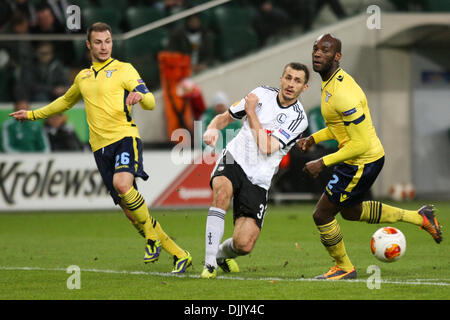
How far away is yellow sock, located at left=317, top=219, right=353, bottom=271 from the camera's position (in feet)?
25.2

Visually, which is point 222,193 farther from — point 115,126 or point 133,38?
point 133,38

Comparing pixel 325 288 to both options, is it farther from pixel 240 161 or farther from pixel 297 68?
pixel 297 68

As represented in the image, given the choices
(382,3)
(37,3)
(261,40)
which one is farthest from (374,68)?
(37,3)

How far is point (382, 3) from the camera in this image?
62.3 feet

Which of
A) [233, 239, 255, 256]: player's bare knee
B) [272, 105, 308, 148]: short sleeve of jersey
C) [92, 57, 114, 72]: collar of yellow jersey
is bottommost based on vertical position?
[233, 239, 255, 256]: player's bare knee

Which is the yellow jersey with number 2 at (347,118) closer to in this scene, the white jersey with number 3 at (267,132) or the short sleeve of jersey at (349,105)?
the short sleeve of jersey at (349,105)

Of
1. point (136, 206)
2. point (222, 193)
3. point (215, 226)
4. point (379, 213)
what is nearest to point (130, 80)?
point (136, 206)

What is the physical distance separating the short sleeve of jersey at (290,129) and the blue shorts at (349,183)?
53cm

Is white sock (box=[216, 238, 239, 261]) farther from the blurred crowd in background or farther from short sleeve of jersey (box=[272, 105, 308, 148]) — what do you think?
the blurred crowd in background

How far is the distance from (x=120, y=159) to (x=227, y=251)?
53.1 inches

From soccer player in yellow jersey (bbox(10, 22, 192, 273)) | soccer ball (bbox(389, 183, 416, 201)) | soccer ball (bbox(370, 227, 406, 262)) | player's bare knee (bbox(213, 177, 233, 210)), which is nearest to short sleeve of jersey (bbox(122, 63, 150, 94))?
soccer player in yellow jersey (bbox(10, 22, 192, 273))

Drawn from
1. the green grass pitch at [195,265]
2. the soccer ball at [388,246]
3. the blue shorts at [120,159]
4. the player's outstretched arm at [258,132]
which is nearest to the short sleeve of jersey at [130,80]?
the blue shorts at [120,159]

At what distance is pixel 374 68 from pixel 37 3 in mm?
7675

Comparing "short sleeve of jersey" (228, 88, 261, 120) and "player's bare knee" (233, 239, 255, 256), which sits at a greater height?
"short sleeve of jersey" (228, 88, 261, 120)
